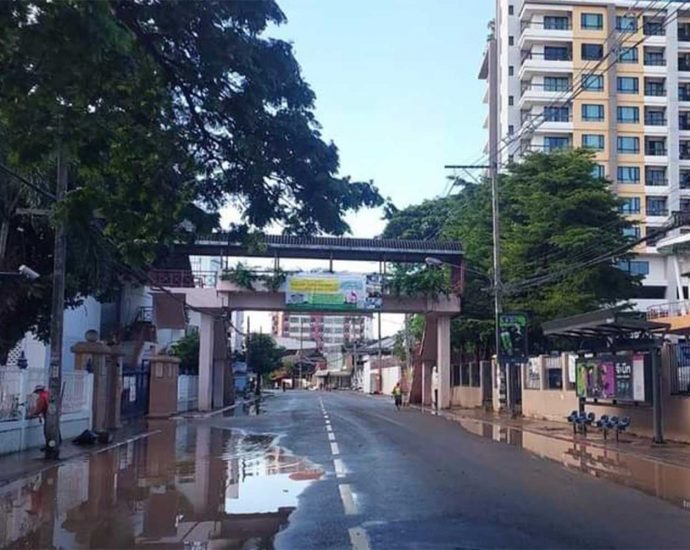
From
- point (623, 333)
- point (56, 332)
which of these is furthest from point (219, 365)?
point (56, 332)

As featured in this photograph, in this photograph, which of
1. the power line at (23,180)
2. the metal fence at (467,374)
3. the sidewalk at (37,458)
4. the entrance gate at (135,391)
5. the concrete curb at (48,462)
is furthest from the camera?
the metal fence at (467,374)

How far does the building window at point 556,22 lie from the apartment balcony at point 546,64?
2.50 m

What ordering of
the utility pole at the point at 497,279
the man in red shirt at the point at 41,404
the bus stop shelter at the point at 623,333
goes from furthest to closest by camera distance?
1. the utility pole at the point at 497,279
2. the bus stop shelter at the point at 623,333
3. the man in red shirt at the point at 41,404

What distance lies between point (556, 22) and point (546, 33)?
1944 millimetres

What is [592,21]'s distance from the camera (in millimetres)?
74438

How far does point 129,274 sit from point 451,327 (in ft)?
91.1

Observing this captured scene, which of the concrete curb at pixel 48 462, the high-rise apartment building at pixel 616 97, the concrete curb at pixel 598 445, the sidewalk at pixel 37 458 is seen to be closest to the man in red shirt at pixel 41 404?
the sidewalk at pixel 37 458

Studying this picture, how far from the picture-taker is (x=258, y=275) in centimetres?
4366

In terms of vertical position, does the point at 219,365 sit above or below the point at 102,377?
above

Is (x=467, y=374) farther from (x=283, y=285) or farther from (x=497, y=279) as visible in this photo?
(x=497, y=279)

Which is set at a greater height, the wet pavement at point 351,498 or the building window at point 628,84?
the building window at point 628,84

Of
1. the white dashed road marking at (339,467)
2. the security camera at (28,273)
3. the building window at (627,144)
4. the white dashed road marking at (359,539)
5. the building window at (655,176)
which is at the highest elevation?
the building window at (627,144)

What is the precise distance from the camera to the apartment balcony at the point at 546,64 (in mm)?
74125

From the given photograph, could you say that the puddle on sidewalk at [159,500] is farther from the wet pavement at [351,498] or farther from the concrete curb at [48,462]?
the concrete curb at [48,462]
